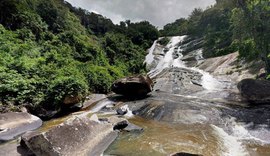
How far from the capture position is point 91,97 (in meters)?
20.4

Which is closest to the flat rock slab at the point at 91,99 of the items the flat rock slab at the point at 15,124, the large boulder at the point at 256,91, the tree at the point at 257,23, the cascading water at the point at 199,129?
the cascading water at the point at 199,129

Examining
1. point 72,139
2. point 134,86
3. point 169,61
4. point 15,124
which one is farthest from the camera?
point 169,61

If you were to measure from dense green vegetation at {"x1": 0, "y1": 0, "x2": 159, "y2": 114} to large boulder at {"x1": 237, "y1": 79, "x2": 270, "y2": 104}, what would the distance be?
1169 cm

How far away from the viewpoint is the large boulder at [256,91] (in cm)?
1527

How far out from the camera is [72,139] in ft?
26.9

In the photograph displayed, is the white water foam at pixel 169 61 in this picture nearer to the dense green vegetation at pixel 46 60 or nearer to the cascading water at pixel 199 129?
the dense green vegetation at pixel 46 60

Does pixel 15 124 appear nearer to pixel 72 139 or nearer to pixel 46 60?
pixel 72 139

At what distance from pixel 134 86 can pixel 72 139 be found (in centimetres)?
1245

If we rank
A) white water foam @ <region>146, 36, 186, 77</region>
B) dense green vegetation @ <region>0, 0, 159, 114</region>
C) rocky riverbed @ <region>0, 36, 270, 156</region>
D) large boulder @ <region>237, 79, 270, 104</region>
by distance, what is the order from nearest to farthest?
1. rocky riverbed @ <region>0, 36, 270, 156</region>
2. dense green vegetation @ <region>0, 0, 159, 114</region>
3. large boulder @ <region>237, 79, 270, 104</region>
4. white water foam @ <region>146, 36, 186, 77</region>

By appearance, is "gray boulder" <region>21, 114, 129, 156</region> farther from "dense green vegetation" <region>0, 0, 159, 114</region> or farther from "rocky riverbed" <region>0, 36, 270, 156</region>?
"dense green vegetation" <region>0, 0, 159, 114</region>

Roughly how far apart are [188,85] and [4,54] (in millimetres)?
17508

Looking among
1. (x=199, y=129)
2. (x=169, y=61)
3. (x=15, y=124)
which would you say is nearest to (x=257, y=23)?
(x=199, y=129)

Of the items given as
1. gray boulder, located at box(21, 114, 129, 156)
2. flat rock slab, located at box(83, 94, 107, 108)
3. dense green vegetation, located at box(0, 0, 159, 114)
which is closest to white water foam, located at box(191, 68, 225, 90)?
dense green vegetation, located at box(0, 0, 159, 114)

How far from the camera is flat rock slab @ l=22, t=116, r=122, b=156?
24.5 ft
